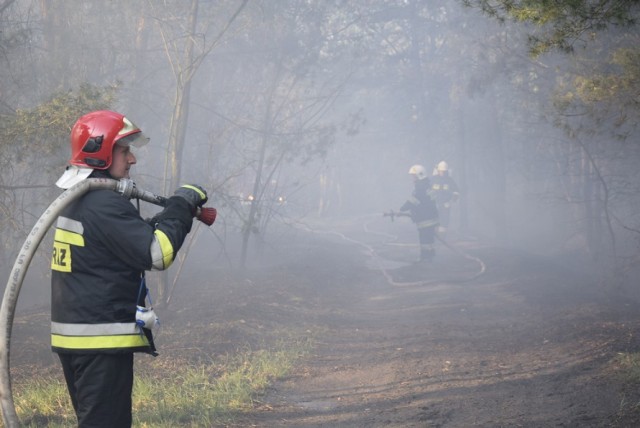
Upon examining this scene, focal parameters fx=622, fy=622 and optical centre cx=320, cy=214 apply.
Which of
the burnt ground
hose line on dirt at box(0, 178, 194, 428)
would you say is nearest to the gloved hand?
hose line on dirt at box(0, 178, 194, 428)

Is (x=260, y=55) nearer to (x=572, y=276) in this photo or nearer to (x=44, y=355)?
(x=572, y=276)

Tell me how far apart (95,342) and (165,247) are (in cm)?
58

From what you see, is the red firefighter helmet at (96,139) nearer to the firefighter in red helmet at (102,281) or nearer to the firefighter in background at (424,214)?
the firefighter in red helmet at (102,281)

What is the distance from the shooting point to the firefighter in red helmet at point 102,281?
3.09 metres

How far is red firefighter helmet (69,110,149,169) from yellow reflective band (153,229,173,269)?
1.70ft

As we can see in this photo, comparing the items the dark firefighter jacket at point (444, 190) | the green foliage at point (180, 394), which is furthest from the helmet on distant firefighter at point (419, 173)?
the green foliage at point (180, 394)

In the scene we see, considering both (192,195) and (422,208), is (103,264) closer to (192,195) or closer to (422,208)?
(192,195)

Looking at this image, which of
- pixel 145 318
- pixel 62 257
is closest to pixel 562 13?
pixel 145 318

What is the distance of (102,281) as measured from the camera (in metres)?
3.13

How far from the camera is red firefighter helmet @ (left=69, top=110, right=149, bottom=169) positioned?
3270 millimetres

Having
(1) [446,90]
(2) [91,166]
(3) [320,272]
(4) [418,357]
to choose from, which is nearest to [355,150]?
(1) [446,90]

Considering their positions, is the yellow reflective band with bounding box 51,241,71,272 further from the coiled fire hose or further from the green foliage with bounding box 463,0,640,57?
the green foliage with bounding box 463,0,640,57

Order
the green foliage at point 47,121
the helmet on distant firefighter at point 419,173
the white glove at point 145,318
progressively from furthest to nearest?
1. the helmet on distant firefighter at point 419,173
2. the green foliage at point 47,121
3. the white glove at point 145,318

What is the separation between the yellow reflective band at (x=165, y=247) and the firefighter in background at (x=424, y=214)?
13699mm
